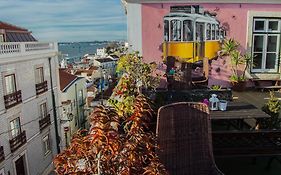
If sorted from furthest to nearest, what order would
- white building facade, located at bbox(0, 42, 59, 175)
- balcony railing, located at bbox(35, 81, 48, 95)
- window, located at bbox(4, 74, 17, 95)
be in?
balcony railing, located at bbox(35, 81, 48, 95) → window, located at bbox(4, 74, 17, 95) → white building facade, located at bbox(0, 42, 59, 175)

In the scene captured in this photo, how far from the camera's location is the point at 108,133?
175cm

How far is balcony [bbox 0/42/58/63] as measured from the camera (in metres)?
14.9

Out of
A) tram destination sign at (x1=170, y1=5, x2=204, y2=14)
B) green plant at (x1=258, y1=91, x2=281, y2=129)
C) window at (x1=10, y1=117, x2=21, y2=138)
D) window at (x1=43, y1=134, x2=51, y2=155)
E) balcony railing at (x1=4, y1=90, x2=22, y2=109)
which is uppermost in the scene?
tram destination sign at (x1=170, y1=5, x2=204, y2=14)

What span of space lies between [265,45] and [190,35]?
2638 millimetres

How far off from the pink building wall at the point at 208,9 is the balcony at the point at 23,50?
28.8 ft

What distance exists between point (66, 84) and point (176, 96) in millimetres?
23637

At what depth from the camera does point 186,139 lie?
377cm

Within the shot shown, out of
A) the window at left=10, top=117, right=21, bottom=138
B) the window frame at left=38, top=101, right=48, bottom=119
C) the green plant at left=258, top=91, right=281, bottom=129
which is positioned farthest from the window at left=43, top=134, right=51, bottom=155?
the green plant at left=258, top=91, right=281, bottom=129

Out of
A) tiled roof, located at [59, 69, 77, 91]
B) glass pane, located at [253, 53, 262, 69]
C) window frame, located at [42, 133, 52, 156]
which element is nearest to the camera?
glass pane, located at [253, 53, 262, 69]

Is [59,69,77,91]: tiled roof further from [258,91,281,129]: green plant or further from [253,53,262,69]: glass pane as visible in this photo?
[258,91,281,129]: green plant

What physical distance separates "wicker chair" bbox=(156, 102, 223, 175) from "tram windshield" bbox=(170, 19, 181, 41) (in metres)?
6.00

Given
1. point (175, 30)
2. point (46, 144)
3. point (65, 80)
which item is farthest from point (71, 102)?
point (175, 30)

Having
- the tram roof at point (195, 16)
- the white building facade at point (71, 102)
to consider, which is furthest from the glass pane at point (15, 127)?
the tram roof at point (195, 16)

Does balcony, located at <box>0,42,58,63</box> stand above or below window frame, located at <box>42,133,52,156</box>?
above
